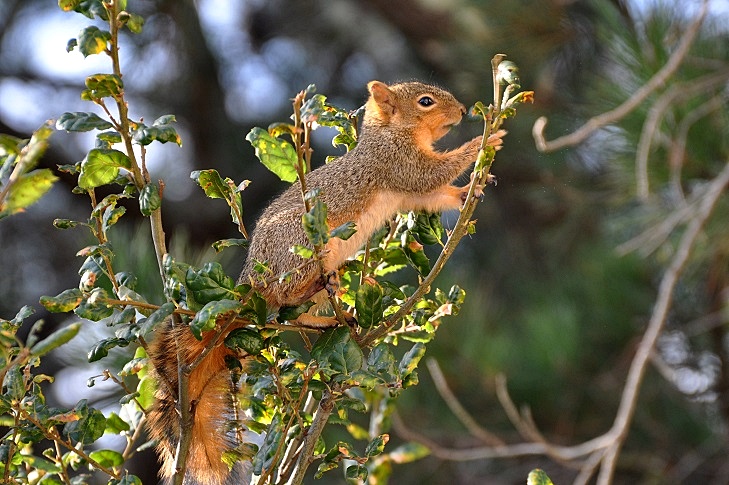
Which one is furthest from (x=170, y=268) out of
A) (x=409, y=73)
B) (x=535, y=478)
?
(x=409, y=73)

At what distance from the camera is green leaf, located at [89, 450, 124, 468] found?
2.85 feet

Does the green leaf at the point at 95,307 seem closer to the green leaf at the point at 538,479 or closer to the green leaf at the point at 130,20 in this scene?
the green leaf at the point at 130,20

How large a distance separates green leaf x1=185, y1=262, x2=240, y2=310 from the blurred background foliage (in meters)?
1.17

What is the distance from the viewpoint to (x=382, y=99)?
4.73 ft

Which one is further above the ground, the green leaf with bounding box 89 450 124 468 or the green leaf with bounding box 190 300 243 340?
the green leaf with bounding box 190 300 243 340

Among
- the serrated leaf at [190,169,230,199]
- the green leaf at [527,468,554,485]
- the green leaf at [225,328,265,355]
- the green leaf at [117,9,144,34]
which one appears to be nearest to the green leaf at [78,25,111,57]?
the green leaf at [117,9,144,34]

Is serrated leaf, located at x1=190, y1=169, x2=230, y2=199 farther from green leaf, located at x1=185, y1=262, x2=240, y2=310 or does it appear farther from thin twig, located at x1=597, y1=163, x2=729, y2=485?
thin twig, located at x1=597, y1=163, x2=729, y2=485

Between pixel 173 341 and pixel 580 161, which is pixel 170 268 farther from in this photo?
pixel 580 161

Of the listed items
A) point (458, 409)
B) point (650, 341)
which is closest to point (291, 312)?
point (458, 409)

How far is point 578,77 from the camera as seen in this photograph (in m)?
2.79

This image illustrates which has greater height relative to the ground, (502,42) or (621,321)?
(502,42)

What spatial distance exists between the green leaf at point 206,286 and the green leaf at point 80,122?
13 cm

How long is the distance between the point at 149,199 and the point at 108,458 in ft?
0.87

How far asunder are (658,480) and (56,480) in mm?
1897
